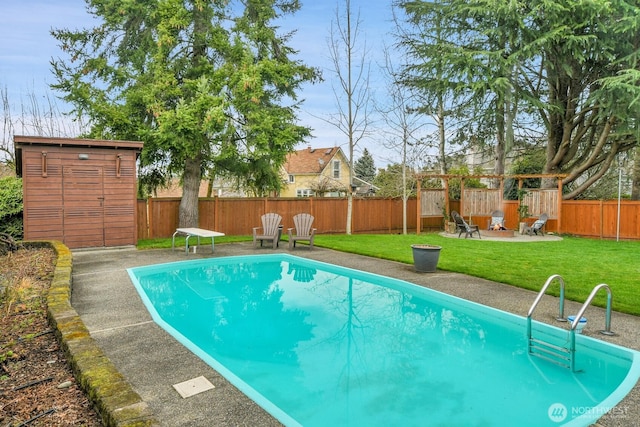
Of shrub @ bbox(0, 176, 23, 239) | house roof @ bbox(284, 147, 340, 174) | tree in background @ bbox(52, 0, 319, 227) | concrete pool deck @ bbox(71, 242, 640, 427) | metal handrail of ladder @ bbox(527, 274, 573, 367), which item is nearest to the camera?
concrete pool deck @ bbox(71, 242, 640, 427)

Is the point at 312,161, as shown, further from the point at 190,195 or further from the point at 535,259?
the point at 535,259

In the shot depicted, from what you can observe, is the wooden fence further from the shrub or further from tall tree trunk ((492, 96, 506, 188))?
the shrub

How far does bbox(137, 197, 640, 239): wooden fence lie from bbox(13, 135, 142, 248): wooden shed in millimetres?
2023

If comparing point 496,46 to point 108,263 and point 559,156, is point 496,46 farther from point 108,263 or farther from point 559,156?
point 108,263

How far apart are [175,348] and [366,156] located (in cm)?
3597

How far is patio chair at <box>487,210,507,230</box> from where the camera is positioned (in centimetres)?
1399

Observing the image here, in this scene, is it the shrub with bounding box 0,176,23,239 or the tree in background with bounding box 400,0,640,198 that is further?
the tree in background with bounding box 400,0,640,198

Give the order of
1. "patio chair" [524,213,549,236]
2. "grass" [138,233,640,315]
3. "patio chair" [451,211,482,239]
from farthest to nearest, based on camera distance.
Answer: "patio chair" [524,213,549,236] → "patio chair" [451,211,482,239] → "grass" [138,233,640,315]

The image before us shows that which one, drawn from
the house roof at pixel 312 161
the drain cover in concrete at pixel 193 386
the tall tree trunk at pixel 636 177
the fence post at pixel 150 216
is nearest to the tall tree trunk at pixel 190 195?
the fence post at pixel 150 216

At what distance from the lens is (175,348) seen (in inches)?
148

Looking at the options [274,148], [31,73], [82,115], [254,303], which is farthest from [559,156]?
[31,73]

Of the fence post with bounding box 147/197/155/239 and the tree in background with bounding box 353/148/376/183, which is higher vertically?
the tree in background with bounding box 353/148/376/183

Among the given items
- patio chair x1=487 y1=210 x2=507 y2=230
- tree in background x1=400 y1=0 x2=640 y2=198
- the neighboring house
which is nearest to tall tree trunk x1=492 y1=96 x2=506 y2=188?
tree in background x1=400 y1=0 x2=640 y2=198

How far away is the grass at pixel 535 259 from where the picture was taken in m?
6.12
